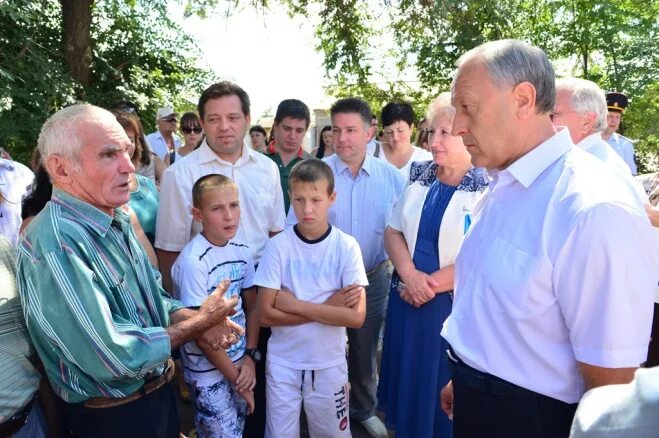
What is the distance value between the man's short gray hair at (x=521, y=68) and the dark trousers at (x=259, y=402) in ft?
6.73

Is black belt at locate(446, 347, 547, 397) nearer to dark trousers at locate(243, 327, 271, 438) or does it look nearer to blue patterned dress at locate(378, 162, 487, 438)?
blue patterned dress at locate(378, 162, 487, 438)

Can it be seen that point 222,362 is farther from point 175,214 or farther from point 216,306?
point 175,214

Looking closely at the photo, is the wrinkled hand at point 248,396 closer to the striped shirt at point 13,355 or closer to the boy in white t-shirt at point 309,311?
the boy in white t-shirt at point 309,311

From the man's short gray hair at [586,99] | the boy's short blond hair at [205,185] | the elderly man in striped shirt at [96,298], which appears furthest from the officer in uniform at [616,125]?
the elderly man in striped shirt at [96,298]

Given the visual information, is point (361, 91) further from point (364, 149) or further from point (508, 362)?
point (508, 362)

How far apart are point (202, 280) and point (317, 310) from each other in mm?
607

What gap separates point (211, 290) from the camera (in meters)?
2.62

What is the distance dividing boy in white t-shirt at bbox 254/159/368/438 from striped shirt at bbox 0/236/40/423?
116 centimetres

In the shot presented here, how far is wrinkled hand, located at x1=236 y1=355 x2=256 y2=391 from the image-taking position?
2617mm

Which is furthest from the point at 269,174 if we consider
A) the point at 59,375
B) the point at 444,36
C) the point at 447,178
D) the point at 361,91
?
the point at 361,91

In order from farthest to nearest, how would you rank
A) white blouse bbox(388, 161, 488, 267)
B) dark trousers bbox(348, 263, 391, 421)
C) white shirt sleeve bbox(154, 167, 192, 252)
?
dark trousers bbox(348, 263, 391, 421) < white shirt sleeve bbox(154, 167, 192, 252) < white blouse bbox(388, 161, 488, 267)

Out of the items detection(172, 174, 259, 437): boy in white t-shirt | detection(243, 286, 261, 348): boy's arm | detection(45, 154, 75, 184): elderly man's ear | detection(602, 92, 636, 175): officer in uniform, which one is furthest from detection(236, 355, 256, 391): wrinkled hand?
detection(602, 92, 636, 175): officer in uniform

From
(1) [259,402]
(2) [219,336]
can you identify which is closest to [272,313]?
(2) [219,336]

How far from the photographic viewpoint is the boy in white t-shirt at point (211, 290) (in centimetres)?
256
